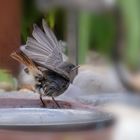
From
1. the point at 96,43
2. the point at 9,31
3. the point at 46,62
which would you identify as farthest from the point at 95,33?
the point at 9,31

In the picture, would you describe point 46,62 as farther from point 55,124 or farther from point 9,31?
point 9,31

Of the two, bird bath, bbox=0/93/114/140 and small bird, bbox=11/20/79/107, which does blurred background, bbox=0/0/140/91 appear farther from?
bird bath, bbox=0/93/114/140

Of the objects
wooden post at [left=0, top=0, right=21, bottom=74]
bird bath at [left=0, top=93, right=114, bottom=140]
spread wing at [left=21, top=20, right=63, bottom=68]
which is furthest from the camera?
wooden post at [left=0, top=0, right=21, bottom=74]

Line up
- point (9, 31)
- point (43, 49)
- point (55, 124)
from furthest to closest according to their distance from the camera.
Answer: point (9, 31) < point (43, 49) < point (55, 124)

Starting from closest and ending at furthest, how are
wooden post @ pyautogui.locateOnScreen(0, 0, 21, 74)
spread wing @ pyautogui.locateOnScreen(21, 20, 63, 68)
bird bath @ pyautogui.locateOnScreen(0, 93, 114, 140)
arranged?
bird bath @ pyautogui.locateOnScreen(0, 93, 114, 140) → spread wing @ pyautogui.locateOnScreen(21, 20, 63, 68) → wooden post @ pyautogui.locateOnScreen(0, 0, 21, 74)

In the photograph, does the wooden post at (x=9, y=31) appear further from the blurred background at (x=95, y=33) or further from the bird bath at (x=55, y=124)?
the bird bath at (x=55, y=124)

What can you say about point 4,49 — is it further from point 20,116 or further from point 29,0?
point 20,116

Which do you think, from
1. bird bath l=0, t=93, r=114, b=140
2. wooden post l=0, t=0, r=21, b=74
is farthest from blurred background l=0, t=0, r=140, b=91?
bird bath l=0, t=93, r=114, b=140
